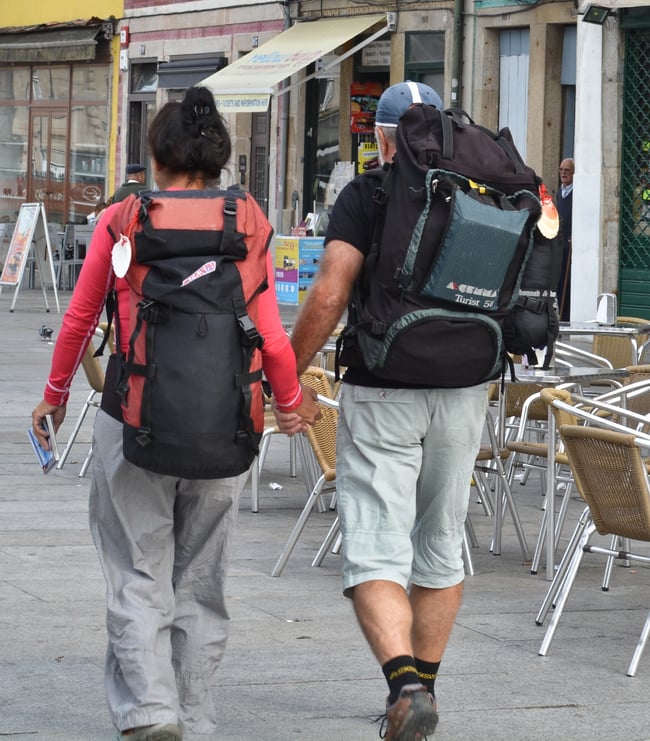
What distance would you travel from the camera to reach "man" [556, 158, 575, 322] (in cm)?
2019

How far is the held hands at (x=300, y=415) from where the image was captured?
184 inches

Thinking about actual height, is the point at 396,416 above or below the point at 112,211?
below

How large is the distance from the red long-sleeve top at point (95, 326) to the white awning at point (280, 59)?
796 inches

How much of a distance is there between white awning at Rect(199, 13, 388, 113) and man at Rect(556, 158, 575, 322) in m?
5.16

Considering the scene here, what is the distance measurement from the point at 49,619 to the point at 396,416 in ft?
6.64

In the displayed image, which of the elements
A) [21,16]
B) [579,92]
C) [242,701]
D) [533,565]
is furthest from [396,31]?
[242,701]

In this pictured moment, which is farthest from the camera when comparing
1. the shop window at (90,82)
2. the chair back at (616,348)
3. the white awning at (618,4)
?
the shop window at (90,82)

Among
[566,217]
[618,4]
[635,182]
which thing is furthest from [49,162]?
[618,4]

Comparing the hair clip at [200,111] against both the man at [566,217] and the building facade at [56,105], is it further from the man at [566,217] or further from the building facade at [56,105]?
the building facade at [56,105]

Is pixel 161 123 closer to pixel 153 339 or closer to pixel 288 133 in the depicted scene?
pixel 153 339

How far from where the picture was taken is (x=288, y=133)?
27.2 m

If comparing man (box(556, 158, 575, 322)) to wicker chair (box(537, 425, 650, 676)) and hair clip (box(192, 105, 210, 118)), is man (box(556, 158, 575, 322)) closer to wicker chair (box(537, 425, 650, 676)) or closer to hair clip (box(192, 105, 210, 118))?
wicker chair (box(537, 425, 650, 676))

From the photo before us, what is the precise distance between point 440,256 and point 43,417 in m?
1.14

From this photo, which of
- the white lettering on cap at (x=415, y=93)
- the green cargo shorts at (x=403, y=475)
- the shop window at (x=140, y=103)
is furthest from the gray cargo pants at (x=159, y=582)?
the shop window at (x=140, y=103)
